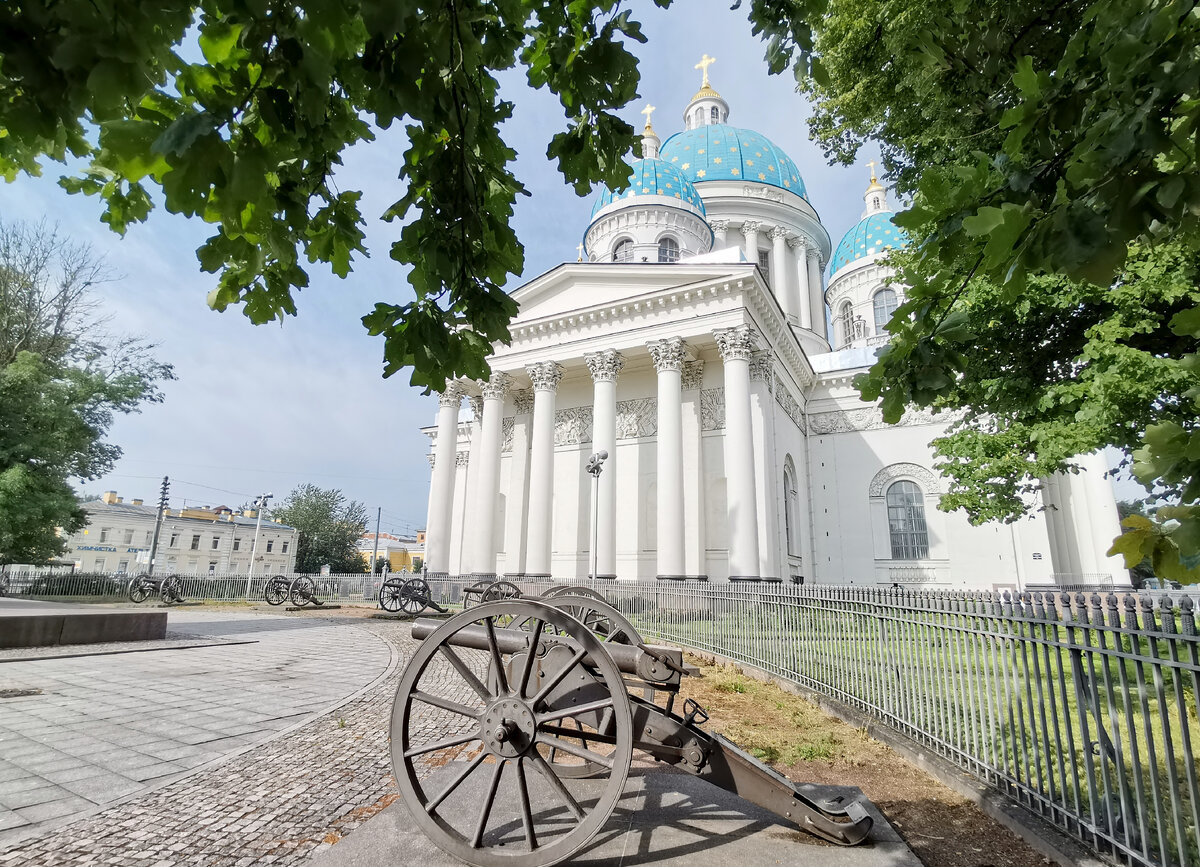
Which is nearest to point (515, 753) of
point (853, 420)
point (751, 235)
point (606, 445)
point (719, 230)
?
point (606, 445)

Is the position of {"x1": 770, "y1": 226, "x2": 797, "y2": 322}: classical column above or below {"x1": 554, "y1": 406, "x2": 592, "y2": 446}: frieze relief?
above

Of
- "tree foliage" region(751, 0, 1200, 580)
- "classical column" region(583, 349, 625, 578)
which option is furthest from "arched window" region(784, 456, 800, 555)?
"tree foliage" region(751, 0, 1200, 580)

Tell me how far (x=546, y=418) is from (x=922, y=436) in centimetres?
1794

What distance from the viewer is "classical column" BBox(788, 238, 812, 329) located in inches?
1494

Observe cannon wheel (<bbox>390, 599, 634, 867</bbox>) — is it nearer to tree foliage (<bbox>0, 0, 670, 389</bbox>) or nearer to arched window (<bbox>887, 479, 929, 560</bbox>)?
tree foliage (<bbox>0, 0, 670, 389</bbox>)

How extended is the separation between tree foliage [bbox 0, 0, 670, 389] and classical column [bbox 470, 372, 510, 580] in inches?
844

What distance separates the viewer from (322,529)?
6009 cm

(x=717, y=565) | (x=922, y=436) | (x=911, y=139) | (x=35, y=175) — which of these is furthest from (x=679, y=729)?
(x=922, y=436)

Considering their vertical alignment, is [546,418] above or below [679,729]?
above

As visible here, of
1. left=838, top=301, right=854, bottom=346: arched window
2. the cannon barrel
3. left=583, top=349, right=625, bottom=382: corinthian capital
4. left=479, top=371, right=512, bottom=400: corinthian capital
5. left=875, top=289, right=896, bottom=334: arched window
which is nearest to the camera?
the cannon barrel

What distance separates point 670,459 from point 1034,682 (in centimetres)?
1719

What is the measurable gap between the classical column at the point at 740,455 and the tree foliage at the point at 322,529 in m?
49.8

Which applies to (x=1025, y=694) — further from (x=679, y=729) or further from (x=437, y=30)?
(x=437, y=30)

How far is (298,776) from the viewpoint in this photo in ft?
13.2
